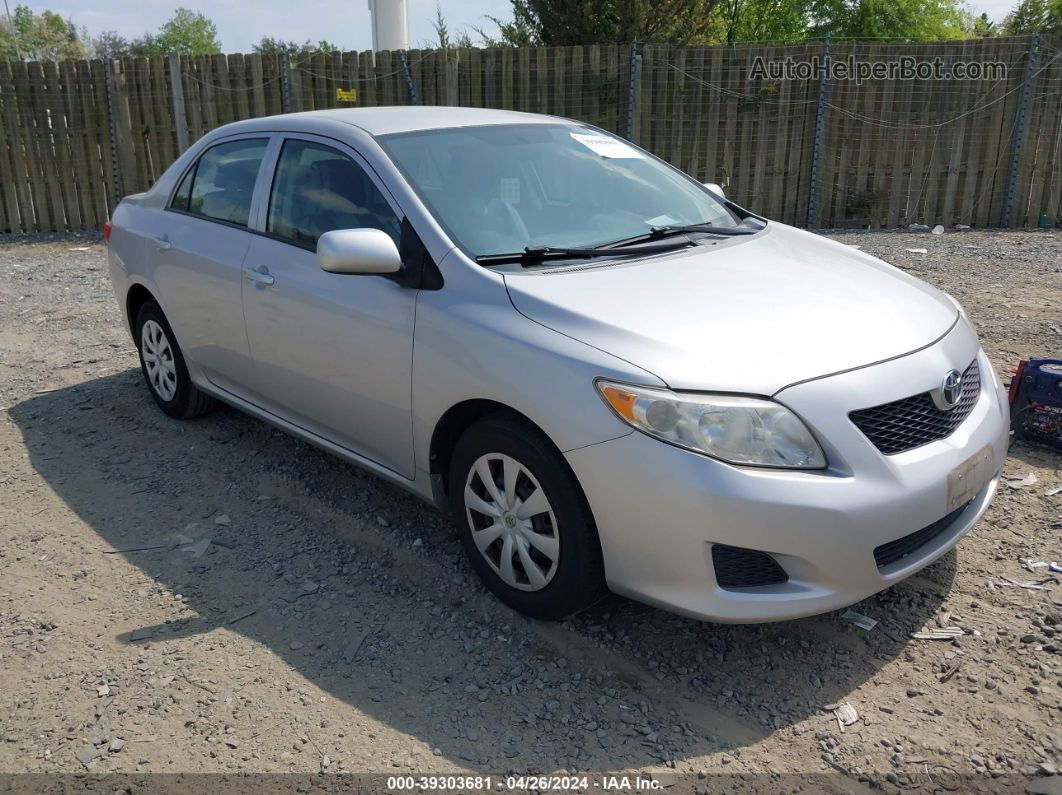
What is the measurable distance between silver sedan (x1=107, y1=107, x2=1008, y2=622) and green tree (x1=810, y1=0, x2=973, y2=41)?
2564cm

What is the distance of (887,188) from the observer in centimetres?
1185

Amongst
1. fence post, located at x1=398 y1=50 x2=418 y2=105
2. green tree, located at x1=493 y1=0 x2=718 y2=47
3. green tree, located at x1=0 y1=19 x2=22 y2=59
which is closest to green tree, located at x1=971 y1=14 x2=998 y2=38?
green tree, located at x1=493 y1=0 x2=718 y2=47

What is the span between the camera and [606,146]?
441 cm

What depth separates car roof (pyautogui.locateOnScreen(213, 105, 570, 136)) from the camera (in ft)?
13.3

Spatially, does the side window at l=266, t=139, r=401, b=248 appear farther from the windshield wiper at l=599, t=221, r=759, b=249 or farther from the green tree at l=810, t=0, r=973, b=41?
the green tree at l=810, t=0, r=973, b=41

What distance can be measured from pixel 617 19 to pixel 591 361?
17.1m

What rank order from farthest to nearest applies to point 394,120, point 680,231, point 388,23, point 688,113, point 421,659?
1. point 388,23
2. point 688,113
3. point 394,120
4. point 680,231
5. point 421,659

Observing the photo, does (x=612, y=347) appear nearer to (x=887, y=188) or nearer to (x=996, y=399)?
(x=996, y=399)

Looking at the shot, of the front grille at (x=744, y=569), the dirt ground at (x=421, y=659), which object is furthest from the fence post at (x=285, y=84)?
the front grille at (x=744, y=569)

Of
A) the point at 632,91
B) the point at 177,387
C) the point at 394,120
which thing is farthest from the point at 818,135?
the point at 177,387

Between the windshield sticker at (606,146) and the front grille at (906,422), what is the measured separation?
6.61 ft

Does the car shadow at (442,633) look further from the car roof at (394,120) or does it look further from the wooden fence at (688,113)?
the wooden fence at (688,113)

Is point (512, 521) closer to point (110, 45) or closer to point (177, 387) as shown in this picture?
point (177, 387)

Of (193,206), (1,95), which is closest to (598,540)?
(193,206)
